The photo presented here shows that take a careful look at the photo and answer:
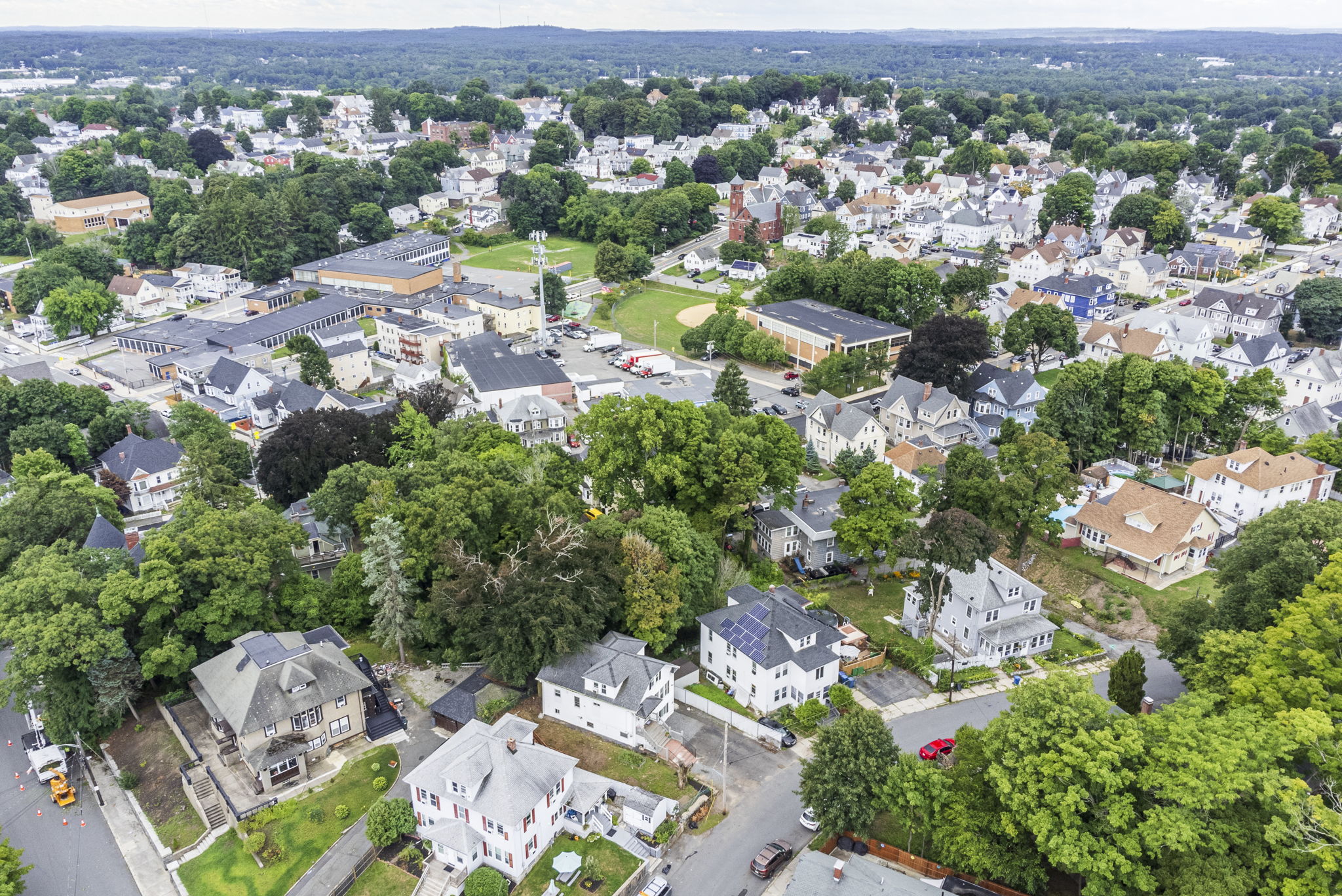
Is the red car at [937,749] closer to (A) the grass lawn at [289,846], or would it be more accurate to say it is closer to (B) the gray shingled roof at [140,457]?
(A) the grass lawn at [289,846]

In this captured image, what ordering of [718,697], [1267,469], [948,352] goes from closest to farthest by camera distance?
[718,697]
[1267,469]
[948,352]

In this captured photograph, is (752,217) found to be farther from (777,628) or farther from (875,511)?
(777,628)

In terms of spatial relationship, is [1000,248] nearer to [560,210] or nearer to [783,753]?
[560,210]

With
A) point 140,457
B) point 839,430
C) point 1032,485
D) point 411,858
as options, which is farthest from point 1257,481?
point 140,457

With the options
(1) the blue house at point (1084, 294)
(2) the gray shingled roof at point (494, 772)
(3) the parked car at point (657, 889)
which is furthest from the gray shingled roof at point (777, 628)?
(1) the blue house at point (1084, 294)

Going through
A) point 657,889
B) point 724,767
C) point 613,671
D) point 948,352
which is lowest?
point 724,767

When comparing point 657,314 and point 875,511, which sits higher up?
point 875,511

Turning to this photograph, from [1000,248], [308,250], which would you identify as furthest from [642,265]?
[1000,248]
